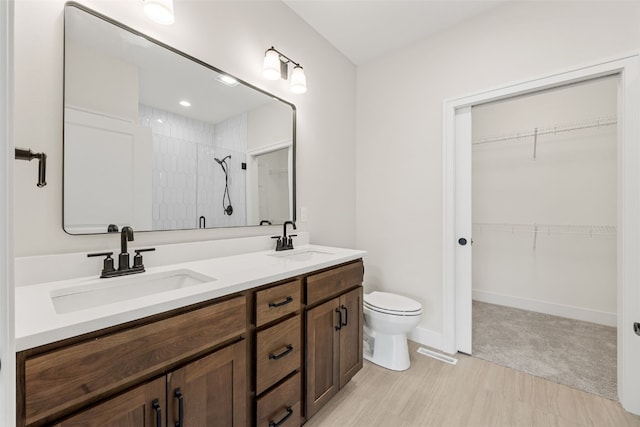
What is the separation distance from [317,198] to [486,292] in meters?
2.52

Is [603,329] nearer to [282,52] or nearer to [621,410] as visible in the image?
[621,410]

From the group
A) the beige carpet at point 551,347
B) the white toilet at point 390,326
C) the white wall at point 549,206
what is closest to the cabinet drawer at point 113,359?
the white toilet at point 390,326

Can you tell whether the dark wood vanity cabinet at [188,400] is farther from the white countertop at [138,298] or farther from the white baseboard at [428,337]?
the white baseboard at [428,337]

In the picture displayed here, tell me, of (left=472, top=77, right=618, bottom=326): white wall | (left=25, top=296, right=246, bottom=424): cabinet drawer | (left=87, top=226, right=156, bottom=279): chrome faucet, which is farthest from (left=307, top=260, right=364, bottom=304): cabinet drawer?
(left=472, top=77, right=618, bottom=326): white wall

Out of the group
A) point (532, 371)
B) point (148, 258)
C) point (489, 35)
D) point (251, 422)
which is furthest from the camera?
point (489, 35)

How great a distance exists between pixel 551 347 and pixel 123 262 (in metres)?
3.03

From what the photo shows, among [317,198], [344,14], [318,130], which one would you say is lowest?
[317,198]

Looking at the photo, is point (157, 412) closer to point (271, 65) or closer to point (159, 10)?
point (159, 10)

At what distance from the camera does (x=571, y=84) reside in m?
1.73

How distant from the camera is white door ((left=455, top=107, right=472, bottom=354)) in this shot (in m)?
2.12

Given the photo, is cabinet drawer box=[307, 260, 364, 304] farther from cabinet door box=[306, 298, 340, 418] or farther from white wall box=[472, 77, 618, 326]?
white wall box=[472, 77, 618, 326]

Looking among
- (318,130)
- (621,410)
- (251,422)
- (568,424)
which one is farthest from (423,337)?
(318,130)

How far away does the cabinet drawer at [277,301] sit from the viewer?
108 cm

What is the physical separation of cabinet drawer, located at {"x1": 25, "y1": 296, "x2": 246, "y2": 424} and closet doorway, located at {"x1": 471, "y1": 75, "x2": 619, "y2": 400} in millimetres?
2142
